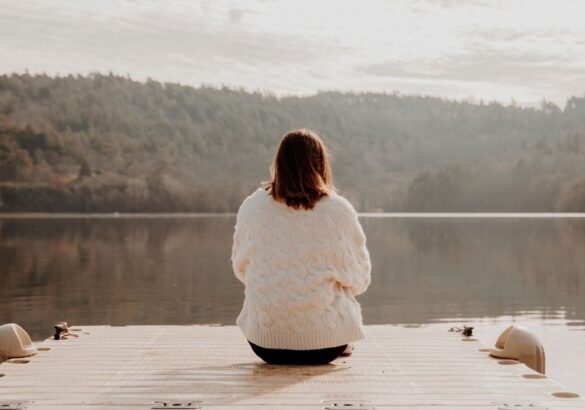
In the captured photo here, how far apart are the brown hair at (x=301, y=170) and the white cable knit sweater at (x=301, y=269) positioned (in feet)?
0.18

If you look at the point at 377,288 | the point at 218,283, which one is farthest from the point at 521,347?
the point at 218,283

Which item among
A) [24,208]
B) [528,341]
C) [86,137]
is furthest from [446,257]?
[86,137]

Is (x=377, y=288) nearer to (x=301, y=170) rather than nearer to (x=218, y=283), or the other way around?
(x=218, y=283)

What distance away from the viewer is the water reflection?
13.1 metres

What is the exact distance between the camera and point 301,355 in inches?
200

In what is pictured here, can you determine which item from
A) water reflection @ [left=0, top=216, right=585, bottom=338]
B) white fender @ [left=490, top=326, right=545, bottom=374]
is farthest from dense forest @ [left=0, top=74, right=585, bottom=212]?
white fender @ [left=490, top=326, right=545, bottom=374]

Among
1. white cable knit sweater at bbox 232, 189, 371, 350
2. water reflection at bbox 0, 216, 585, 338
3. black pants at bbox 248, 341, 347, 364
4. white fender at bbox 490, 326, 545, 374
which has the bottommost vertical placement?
water reflection at bbox 0, 216, 585, 338

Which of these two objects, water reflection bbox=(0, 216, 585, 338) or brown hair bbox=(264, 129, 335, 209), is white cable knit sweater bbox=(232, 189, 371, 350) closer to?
brown hair bbox=(264, 129, 335, 209)

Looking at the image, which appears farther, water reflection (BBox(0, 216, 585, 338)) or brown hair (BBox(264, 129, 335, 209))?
water reflection (BBox(0, 216, 585, 338))

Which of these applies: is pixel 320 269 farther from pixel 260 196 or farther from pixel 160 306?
pixel 160 306

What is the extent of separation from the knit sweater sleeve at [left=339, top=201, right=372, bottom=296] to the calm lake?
3.40m

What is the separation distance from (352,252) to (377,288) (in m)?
11.7

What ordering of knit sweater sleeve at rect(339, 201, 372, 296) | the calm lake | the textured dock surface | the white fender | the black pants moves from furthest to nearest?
the calm lake
the white fender
the black pants
knit sweater sleeve at rect(339, 201, 372, 296)
the textured dock surface

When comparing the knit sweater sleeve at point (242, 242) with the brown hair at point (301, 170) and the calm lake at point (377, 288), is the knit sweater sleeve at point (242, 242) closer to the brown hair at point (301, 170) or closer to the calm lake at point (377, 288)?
the brown hair at point (301, 170)
